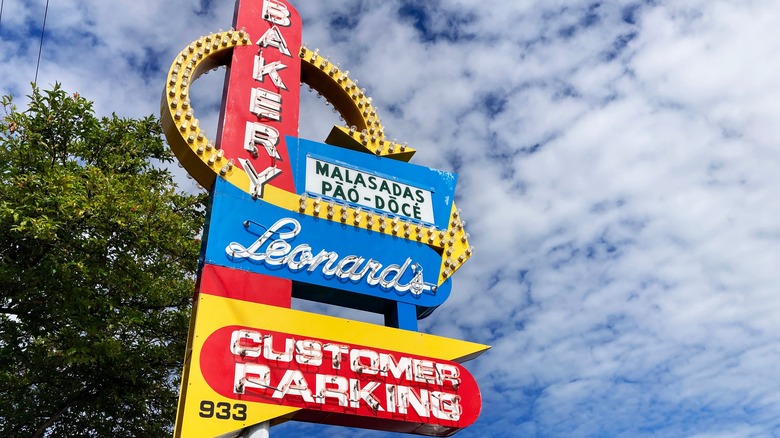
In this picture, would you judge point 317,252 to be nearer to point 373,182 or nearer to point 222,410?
point 373,182

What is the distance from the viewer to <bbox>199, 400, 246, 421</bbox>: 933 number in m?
7.38

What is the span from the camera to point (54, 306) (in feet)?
37.9

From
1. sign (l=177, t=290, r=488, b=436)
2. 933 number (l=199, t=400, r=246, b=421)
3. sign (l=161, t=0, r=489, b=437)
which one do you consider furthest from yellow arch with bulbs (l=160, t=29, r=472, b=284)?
933 number (l=199, t=400, r=246, b=421)

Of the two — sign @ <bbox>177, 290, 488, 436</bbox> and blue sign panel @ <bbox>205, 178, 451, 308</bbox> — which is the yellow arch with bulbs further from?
sign @ <bbox>177, 290, 488, 436</bbox>

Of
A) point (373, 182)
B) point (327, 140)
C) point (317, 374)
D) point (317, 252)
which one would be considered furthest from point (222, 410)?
point (327, 140)

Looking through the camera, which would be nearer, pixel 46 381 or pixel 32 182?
pixel 32 182

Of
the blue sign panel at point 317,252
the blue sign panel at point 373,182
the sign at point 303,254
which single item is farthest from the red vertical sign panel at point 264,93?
the blue sign panel at point 317,252

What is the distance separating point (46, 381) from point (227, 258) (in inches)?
262

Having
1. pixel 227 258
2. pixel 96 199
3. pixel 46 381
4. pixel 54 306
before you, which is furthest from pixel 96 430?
pixel 227 258

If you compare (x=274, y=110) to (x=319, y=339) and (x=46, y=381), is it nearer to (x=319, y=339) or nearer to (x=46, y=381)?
(x=319, y=339)

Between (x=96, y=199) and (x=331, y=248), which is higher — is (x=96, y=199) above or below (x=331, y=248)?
above

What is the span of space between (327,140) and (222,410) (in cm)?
555

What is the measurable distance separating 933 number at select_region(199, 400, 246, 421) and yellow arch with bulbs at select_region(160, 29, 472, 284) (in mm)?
3300

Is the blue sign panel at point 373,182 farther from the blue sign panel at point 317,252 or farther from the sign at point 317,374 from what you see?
the sign at point 317,374
